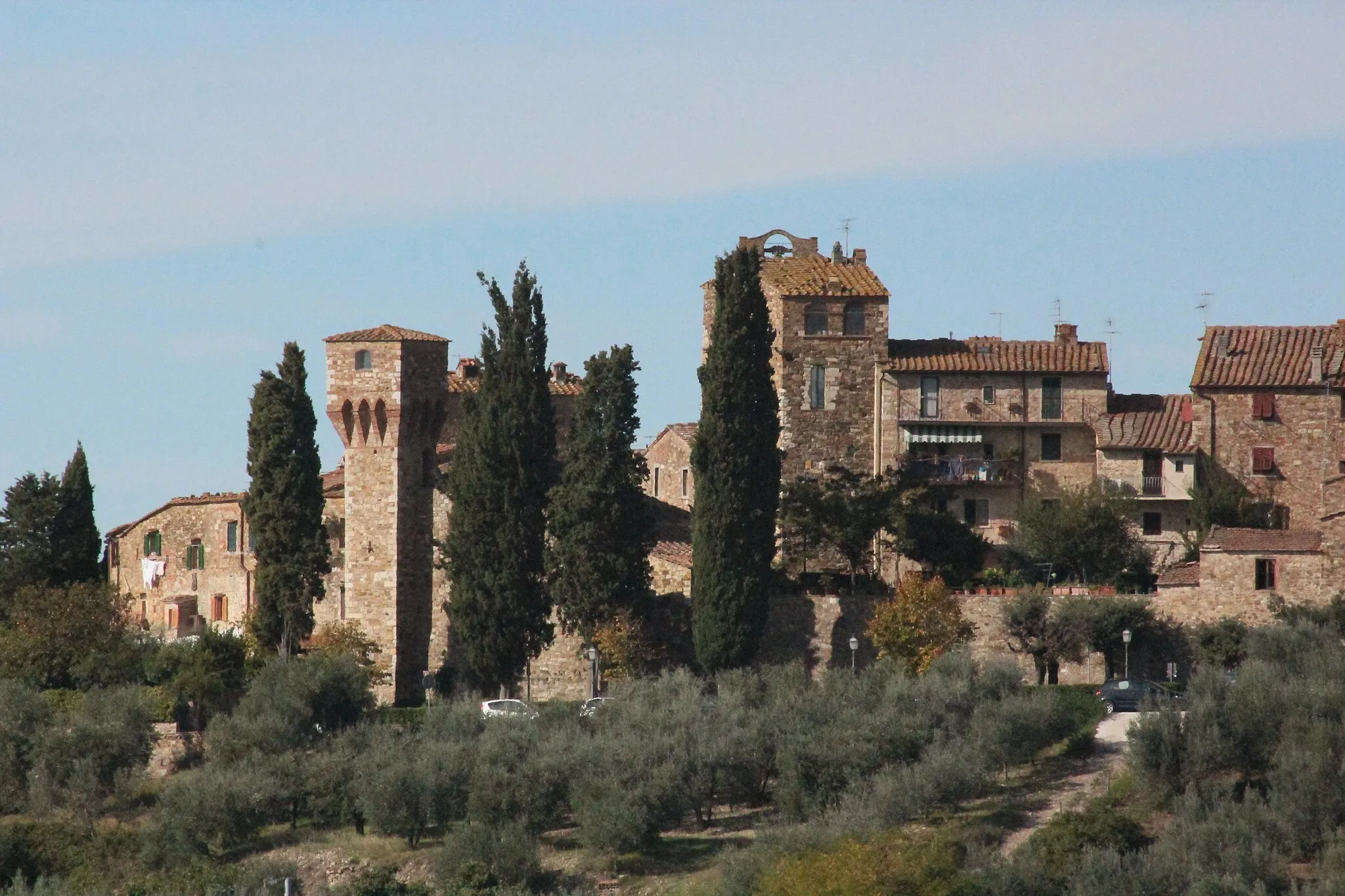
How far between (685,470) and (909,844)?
2586 cm

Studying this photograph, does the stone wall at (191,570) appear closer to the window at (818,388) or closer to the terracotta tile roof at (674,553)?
the terracotta tile roof at (674,553)

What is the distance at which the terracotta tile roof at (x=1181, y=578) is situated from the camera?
197ft

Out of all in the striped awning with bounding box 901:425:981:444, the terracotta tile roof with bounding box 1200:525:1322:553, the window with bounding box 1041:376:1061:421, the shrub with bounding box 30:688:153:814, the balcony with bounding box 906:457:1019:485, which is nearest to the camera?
the shrub with bounding box 30:688:153:814

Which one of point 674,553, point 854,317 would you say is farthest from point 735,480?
point 854,317

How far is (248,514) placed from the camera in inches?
A: 2475

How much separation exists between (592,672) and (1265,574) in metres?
14.4

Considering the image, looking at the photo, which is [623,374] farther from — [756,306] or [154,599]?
[154,599]

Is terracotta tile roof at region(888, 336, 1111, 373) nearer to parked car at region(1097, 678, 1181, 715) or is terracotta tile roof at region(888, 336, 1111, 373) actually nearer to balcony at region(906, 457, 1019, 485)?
balcony at region(906, 457, 1019, 485)

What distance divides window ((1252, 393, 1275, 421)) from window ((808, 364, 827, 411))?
10.2 meters

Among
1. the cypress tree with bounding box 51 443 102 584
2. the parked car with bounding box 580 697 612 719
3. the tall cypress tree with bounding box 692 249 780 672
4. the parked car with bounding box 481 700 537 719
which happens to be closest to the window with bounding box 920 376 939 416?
the tall cypress tree with bounding box 692 249 780 672

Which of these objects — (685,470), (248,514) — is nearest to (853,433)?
(685,470)

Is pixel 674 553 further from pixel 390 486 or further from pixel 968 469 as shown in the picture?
pixel 968 469

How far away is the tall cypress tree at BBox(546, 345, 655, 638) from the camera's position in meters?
60.2

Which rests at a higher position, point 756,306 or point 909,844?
point 756,306
